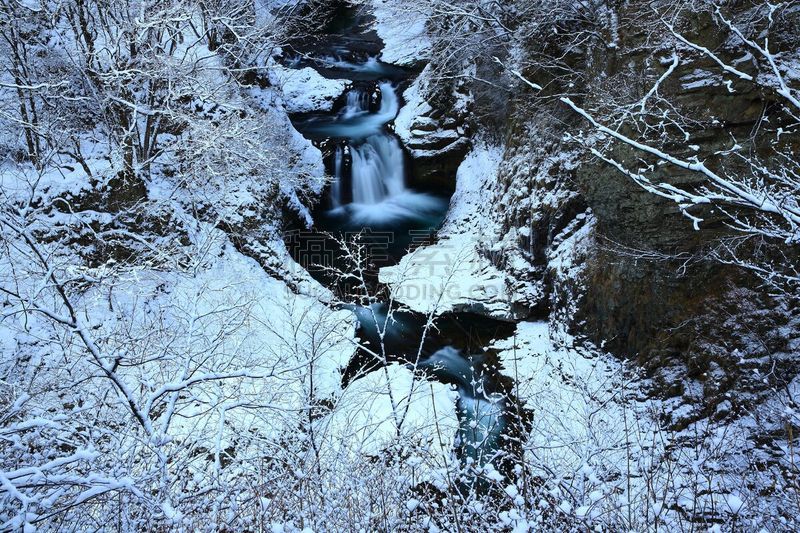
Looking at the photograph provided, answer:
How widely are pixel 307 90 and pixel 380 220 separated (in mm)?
6381

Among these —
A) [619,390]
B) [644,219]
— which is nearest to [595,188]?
[644,219]

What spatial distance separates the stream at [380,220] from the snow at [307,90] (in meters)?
0.30

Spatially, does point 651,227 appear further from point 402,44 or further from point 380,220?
point 402,44

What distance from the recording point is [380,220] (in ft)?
47.5

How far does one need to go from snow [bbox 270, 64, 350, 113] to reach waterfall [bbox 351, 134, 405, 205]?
2.94m

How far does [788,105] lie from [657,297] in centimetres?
358

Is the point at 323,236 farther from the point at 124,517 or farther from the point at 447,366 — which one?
the point at 124,517

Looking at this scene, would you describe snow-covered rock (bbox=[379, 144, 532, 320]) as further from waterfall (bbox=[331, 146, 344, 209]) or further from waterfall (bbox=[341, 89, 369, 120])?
waterfall (bbox=[341, 89, 369, 120])

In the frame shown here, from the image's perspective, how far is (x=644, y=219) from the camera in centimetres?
909

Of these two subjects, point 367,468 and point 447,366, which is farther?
point 447,366

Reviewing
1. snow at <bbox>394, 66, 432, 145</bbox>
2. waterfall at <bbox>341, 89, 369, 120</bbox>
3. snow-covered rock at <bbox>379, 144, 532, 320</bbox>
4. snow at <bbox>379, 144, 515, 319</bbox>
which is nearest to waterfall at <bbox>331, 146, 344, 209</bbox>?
snow at <bbox>394, 66, 432, 145</bbox>

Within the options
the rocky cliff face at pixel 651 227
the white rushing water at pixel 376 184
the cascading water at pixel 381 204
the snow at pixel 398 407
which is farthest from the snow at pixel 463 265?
the snow at pixel 398 407

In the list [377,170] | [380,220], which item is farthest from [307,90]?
[380,220]

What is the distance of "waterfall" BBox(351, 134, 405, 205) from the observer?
49.0 ft
